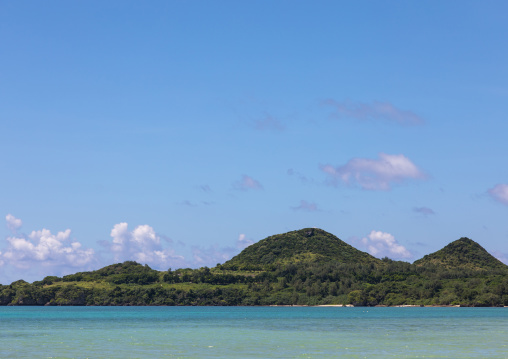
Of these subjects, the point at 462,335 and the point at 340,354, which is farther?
the point at 462,335

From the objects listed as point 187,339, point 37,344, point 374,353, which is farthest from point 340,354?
point 37,344

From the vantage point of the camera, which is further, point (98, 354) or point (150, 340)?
point (150, 340)

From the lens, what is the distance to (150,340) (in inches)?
3467

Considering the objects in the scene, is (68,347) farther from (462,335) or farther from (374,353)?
(462,335)

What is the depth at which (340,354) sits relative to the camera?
65625 mm

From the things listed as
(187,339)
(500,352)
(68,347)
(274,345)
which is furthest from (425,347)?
(68,347)

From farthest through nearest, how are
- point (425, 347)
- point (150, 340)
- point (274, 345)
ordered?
point (150, 340) → point (274, 345) → point (425, 347)

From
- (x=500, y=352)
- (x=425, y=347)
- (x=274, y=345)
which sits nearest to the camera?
(x=500, y=352)

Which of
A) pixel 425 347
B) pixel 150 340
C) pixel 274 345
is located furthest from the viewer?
pixel 150 340

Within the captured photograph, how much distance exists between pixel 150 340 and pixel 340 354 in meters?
32.3

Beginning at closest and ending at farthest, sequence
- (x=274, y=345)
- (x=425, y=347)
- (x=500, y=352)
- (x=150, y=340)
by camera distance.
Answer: (x=500, y=352)
(x=425, y=347)
(x=274, y=345)
(x=150, y=340)

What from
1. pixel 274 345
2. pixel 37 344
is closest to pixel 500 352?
pixel 274 345

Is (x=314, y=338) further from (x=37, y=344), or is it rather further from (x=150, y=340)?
(x=37, y=344)

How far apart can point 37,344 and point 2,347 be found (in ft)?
19.3
